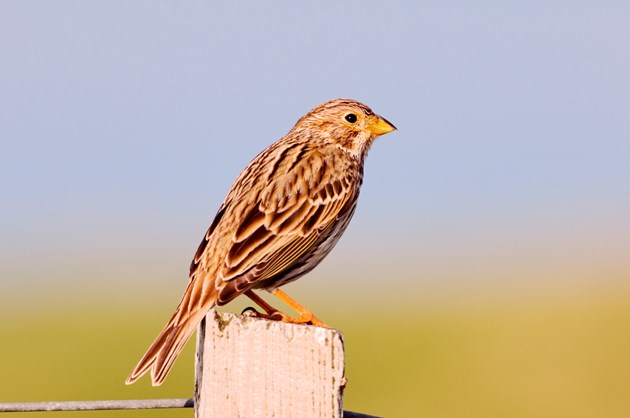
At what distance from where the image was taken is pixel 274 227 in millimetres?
8203

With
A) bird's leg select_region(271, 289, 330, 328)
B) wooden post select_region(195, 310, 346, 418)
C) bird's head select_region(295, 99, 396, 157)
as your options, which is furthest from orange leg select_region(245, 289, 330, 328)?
bird's head select_region(295, 99, 396, 157)

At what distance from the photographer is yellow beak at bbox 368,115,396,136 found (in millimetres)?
9906

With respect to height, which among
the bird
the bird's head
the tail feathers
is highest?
the bird's head

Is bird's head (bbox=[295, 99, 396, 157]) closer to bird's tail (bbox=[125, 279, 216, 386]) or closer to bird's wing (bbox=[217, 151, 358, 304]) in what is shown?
bird's wing (bbox=[217, 151, 358, 304])

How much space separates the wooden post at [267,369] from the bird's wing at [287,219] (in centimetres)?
160

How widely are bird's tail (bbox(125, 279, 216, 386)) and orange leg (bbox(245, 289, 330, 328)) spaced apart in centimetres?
38

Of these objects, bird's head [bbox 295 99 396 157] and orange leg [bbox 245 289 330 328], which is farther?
bird's head [bbox 295 99 396 157]

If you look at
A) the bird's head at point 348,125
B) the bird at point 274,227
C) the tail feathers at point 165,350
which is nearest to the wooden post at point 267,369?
the tail feathers at point 165,350

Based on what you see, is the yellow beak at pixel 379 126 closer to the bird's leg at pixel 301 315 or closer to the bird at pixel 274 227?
the bird at pixel 274 227

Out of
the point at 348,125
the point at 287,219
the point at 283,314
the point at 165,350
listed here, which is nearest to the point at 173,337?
the point at 165,350

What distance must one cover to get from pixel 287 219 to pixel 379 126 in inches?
75.9

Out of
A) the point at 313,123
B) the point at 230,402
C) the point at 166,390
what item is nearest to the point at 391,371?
the point at 166,390

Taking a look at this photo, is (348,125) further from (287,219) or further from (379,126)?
(287,219)

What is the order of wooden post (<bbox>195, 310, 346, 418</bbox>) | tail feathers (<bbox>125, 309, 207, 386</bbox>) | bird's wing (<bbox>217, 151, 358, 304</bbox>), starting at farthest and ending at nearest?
bird's wing (<bbox>217, 151, 358, 304</bbox>)
tail feathers (<bbox>125, 309, 207, 386</bbox>)
wooden post (<bbox>195, 310, 346, 418</bbox>)
